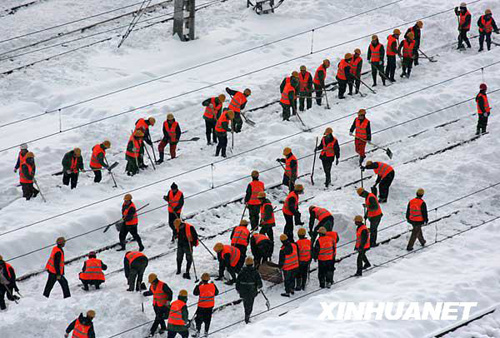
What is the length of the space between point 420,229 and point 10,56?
48.5 ft

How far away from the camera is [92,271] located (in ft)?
64.3

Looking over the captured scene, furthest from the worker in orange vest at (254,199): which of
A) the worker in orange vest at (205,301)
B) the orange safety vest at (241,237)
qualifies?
the worker in orange vest at (205,301)

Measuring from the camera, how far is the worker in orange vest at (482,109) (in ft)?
82.9

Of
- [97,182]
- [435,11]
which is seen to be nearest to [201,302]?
[97,182]

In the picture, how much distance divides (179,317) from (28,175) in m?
6.73

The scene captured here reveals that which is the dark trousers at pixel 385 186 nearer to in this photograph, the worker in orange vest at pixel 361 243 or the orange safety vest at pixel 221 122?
the worker in orange vest at pixel 361 243

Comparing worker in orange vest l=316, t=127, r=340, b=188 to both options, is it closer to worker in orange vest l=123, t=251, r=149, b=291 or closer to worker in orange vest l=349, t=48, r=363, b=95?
worker in orange vest l=349, t=48, r=363, b=95

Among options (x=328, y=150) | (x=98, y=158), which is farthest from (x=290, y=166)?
(x=98, y=158)

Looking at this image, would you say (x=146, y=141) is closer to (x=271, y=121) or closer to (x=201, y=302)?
(x=271, y=121)

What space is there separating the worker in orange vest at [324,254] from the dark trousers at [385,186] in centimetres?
355

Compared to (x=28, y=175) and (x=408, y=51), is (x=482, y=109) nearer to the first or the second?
(x=408, y=51)

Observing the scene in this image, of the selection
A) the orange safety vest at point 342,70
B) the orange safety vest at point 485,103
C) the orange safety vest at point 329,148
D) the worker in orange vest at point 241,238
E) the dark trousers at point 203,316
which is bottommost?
the dark trousers at point 203,316

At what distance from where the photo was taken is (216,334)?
60.9 ft

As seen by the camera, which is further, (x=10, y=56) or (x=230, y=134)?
(x=10, y=56)
